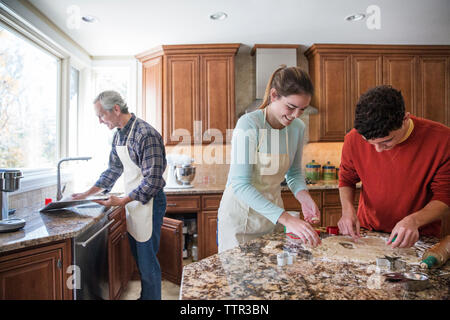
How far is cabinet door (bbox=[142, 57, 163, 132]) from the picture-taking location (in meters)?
3.31

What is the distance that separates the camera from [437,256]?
0.91 metres

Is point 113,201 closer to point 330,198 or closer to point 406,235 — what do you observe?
point 406,235

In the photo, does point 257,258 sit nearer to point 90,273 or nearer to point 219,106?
point 90,273

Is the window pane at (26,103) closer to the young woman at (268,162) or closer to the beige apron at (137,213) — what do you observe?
the beige apron at (137,213)

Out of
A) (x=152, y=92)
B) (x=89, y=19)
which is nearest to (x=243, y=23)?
(x=152, y=92)

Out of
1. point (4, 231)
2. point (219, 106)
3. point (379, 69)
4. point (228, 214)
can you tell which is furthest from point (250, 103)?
point (4, 231)

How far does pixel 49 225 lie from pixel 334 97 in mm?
3131

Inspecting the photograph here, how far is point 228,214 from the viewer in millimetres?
1462

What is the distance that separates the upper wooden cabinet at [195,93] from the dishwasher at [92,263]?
59.8 inches

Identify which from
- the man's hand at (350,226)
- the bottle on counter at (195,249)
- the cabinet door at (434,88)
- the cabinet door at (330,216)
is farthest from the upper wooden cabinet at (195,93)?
the cabinet door at (434,88)

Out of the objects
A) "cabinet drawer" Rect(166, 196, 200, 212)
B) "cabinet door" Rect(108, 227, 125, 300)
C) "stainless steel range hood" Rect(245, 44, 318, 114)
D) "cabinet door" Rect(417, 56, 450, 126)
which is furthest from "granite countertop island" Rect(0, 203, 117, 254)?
"cabinet door" Rect(417, 56, 450, 126)

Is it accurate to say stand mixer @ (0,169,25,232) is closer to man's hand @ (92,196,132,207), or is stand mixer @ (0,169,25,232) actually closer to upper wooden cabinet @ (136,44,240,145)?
man's hand @ (92,196,132,207)

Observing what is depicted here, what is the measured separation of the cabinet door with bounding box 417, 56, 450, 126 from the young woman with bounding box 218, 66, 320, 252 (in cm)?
286

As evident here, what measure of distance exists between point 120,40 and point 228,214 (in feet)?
8.51
